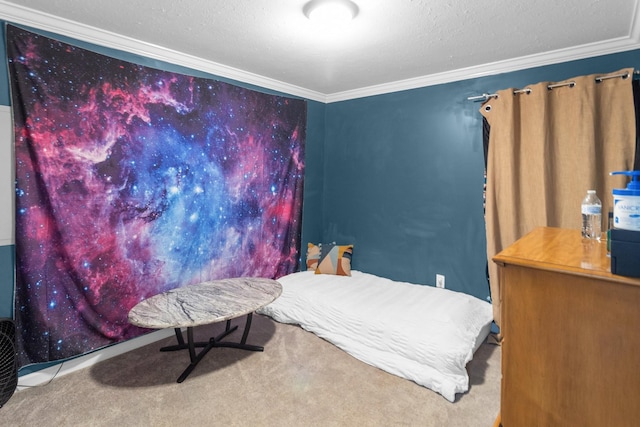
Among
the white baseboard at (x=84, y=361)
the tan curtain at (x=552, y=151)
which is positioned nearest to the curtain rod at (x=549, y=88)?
the tan curtain at (x=552, y=151)

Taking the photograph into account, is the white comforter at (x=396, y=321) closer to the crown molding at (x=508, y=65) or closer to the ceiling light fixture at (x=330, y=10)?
the crown molding at (x=508, y=65)

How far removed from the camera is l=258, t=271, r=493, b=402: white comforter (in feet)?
6.75

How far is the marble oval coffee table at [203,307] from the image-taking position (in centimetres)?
199

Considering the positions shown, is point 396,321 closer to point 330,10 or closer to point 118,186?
point 330,10

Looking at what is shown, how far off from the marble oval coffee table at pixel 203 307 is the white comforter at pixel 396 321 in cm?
44

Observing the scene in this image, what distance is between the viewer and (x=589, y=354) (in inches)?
35.4

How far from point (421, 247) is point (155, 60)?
2.75 m

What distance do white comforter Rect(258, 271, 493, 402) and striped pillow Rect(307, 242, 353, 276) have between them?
134 millimetres

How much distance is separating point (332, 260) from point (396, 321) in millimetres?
1181

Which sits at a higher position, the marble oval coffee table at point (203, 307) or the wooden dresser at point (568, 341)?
the wooden dresser at point (568, 341)

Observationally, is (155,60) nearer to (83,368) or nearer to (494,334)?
(83,368)

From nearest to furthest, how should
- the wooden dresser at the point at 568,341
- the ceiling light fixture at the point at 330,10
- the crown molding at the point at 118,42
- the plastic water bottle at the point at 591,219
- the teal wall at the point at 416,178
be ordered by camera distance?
the wooden dresser at the point at 568,341 < the plastic water bottle at the point at 591,219 < the ceiling light fixture at the point at 330,10 < the crown molding at the point at 118,42 < the teal wall at the point at 416,178

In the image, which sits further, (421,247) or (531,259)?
(421,247)

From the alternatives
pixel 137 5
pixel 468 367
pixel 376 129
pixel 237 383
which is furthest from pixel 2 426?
pixel 376 129
